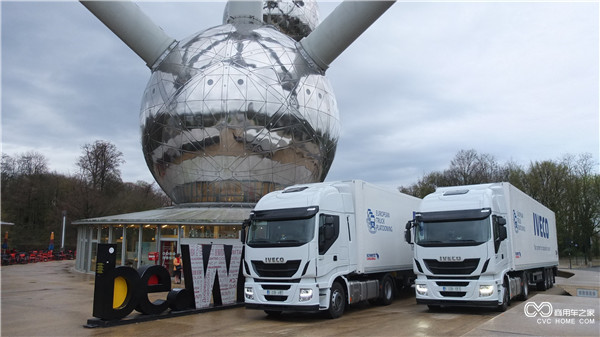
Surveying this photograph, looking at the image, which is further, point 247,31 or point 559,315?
point 247,31

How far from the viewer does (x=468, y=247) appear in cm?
1216

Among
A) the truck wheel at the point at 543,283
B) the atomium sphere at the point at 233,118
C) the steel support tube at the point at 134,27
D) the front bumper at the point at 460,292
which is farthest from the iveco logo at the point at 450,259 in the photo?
the steel support tube at the point at 134,27

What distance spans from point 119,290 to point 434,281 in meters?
8.21

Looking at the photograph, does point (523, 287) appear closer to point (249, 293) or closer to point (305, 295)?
point (305, 295)

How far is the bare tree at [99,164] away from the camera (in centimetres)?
5059

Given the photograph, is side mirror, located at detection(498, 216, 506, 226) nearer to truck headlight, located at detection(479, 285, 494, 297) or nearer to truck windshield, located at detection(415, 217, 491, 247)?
truck windshield, located at detection(415, 217, 491, 247)

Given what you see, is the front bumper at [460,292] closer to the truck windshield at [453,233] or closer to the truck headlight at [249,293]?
the truck windshield at [453,233]

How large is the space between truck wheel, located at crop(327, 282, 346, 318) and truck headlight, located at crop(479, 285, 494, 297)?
3.60 meters

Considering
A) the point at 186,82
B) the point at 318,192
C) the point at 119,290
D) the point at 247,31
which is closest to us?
the point at 119,290

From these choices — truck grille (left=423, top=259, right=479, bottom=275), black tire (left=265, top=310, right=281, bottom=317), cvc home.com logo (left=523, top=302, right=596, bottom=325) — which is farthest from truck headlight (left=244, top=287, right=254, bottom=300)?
cvc home.com logo (left=523, top=302, right=596, bottom=325)

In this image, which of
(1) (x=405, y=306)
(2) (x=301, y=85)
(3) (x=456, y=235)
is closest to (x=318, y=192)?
(3) (x=456, y=235)

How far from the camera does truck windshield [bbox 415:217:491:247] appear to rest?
40.1 ft

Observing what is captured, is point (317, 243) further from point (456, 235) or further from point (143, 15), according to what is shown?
point (143, 15)

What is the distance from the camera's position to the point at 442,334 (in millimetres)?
9430
